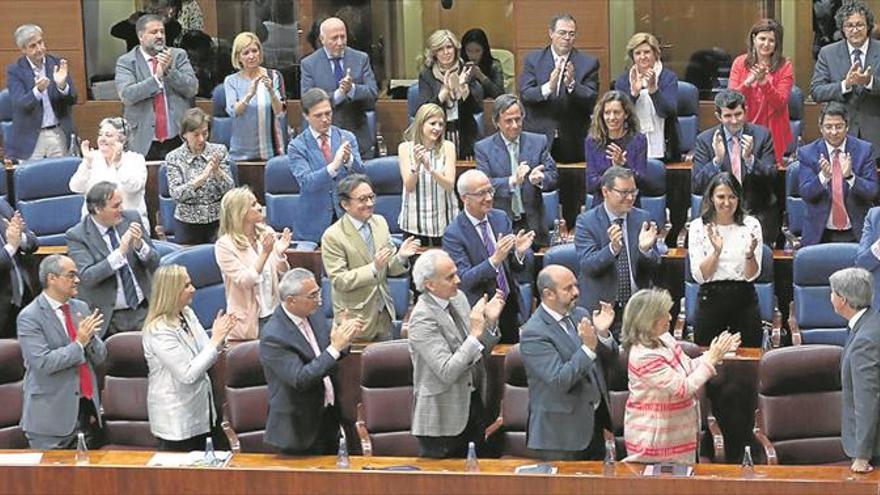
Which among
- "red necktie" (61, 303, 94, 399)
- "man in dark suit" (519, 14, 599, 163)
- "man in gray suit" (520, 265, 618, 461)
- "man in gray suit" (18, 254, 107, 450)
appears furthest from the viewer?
"man in dark suit" (519, 14, 599, 163)

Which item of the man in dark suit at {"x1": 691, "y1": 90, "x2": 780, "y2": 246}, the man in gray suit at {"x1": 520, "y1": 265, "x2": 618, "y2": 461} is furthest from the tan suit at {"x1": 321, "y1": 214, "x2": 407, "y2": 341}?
the man in dark suit at {"x1": 691, "y1": 90, "x2": 780, "y2": 246}

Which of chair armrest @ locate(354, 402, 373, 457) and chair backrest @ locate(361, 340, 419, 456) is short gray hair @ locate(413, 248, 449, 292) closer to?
chair backrest @ locate(361, 340, 419, 456)

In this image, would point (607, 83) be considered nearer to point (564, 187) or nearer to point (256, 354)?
point (564, 187)

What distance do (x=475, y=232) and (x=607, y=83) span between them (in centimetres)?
266

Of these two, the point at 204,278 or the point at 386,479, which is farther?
the point at 204,278

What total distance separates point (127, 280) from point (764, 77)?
10.6ft

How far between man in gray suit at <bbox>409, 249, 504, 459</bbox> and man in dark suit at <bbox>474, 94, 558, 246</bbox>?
1.78 metres

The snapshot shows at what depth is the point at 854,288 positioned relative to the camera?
637 centimetres

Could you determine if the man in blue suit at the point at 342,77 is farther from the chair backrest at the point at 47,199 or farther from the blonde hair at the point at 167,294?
the blonde hair at the point at 167,294

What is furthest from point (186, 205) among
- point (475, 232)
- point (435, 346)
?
point (435, 346)

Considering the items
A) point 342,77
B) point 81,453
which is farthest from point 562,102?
point 81,453

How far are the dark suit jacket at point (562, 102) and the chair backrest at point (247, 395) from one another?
267cm

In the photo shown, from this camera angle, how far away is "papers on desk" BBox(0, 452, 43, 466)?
6395mm

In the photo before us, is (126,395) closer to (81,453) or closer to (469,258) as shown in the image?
(81,453)
